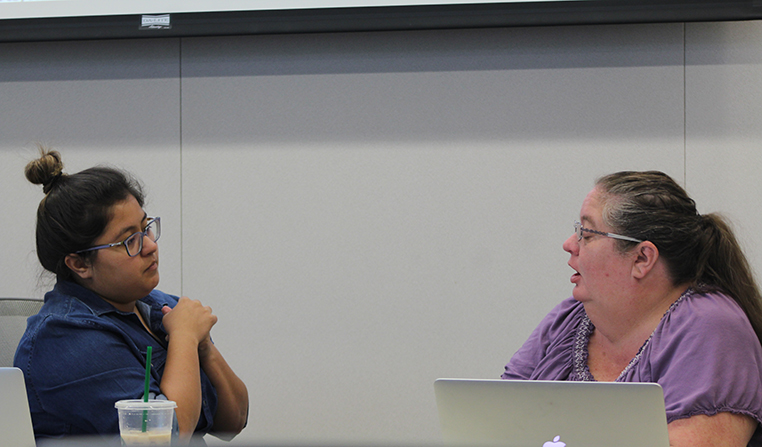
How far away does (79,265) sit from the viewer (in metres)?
1.41

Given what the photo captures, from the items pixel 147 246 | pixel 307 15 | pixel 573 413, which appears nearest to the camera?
pixel 573 413

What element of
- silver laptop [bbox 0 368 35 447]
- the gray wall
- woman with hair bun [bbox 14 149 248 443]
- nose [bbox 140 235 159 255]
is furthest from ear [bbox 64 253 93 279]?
the gray wall

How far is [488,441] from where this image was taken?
1.03 meters

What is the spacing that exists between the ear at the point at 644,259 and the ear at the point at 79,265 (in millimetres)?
1085

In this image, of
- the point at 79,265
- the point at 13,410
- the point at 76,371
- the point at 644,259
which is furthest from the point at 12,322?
the point at 644,259

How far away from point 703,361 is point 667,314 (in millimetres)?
147

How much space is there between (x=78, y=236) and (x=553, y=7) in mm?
1558

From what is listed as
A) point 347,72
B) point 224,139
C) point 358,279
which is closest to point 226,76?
point 224,139

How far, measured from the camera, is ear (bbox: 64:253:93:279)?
140cm

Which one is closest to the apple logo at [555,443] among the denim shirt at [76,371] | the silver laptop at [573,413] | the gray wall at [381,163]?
the silver laptop at [573,413]

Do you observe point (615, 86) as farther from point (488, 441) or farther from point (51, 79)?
point (51, 79)

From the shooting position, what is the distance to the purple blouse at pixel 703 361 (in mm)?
1185

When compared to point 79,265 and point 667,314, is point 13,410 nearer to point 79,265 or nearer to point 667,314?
point 79,265

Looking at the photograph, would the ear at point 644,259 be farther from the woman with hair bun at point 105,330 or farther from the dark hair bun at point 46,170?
the dark hair bun at point 46,170
